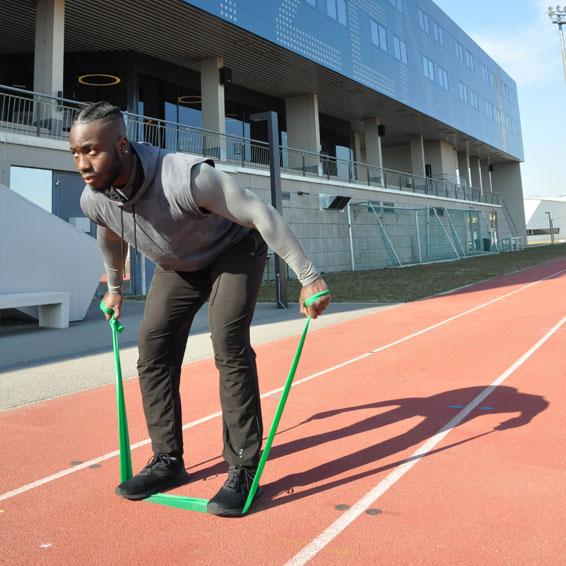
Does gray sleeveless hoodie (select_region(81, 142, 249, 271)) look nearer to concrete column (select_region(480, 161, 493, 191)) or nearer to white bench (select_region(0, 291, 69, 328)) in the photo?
white bench (select_region(0, 291, 69, 328))

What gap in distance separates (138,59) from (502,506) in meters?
22.0

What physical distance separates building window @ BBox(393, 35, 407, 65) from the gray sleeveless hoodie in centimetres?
3201

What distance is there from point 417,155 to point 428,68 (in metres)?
5.90

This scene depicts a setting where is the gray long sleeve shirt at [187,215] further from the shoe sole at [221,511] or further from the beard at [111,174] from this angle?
the shoe sole at [221,511]

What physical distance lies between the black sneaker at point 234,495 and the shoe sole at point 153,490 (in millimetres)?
399

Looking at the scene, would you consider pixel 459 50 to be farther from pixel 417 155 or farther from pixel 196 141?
pixel 196 141

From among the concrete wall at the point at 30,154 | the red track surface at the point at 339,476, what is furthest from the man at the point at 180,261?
the concrete wall at the point at 30,154

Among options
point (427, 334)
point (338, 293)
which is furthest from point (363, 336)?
point (338, 293)

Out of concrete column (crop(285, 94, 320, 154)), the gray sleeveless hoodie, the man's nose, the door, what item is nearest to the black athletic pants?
the gray sleeveless hoodie

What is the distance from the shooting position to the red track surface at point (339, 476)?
2.25 m

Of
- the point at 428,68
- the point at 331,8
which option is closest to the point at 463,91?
the point at 428,68

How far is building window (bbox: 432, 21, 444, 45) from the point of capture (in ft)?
124

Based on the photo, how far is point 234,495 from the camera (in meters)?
2.56

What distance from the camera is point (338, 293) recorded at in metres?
15.5
